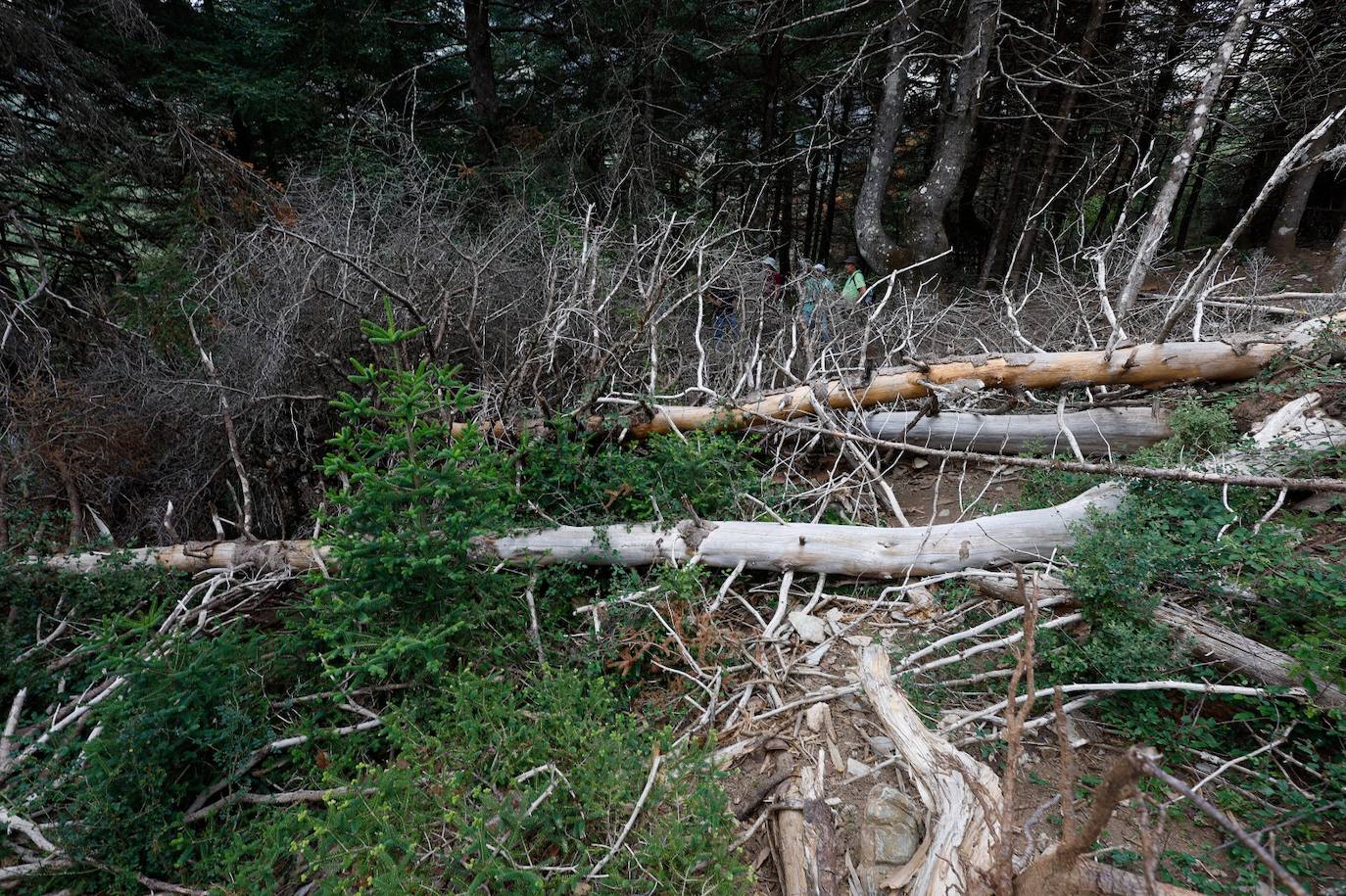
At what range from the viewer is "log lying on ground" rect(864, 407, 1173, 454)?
4590 mm

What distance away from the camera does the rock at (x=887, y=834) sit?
2.29 metres

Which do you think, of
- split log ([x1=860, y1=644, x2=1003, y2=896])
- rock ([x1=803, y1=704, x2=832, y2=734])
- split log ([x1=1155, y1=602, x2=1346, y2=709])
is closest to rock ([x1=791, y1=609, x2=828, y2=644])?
rock ([x1=803, y1=704, x2=832, y2=734])

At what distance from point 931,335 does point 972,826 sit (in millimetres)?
5706

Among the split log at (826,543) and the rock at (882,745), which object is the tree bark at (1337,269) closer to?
the split log at (826,543)

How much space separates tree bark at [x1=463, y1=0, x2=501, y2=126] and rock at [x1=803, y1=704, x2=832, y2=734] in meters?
9.69

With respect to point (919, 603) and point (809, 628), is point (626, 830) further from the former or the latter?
point (919, 603)

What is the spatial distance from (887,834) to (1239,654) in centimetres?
178

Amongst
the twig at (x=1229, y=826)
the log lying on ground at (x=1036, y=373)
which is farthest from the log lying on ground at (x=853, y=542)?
the twig at (x=1229, y=826)

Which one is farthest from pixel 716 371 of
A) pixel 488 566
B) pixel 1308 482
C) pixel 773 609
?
pixel 1308 482

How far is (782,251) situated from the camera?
46.5 feet

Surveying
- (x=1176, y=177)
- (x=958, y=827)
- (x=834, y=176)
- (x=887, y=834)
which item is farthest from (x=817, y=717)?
(x=834, y=176)

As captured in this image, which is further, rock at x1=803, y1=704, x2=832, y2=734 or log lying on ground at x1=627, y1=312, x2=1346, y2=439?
log lying on ground at x1=627, y1=312, x2=1346, y2=439

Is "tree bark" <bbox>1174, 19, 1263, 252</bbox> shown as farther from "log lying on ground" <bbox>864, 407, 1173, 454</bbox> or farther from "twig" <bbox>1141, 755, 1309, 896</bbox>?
"twig" <bbox>1141, 755, 1309, 896</bbox>

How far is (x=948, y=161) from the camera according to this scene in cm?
839
